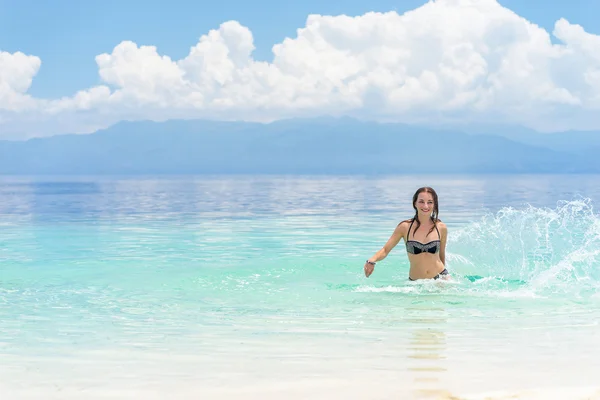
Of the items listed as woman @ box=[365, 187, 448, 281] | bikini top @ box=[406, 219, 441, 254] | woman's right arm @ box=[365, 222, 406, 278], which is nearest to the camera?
woman's right arm @ box=[365, 222, 406, 278]

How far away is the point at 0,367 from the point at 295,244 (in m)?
13.7

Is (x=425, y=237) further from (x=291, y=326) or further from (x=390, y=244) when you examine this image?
(x=291, y=326)

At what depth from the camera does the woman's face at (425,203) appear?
10.9 meters

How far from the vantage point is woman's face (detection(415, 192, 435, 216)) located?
35.7 feet

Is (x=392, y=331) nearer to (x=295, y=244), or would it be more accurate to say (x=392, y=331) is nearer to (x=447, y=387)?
(x=447, y=387)

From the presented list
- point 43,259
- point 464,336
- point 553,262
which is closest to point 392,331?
point 464,336

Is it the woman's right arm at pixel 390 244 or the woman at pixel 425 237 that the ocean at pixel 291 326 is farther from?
the woman's right arm at pixel 390 244

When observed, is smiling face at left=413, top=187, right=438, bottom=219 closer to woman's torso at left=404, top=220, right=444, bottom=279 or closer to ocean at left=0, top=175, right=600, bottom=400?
woman's torso at left=404, top=220, right=444, bottom=279

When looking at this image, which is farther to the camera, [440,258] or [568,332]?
[440,258]

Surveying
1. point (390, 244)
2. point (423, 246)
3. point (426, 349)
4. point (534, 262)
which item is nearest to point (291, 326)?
point (426, 349)

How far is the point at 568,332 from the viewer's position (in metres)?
8.80

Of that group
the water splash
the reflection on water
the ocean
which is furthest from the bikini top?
the water splash

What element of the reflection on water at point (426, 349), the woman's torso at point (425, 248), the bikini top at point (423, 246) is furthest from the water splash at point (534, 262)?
the reflection on water at point (426, 349)

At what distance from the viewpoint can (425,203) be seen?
10859mm
